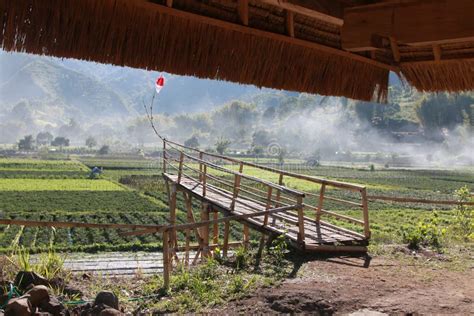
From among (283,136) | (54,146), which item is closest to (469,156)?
(283,136)

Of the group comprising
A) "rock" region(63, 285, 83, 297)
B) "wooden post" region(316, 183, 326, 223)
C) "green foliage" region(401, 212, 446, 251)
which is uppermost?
"wooden post" region(316, 183, 326, 223)

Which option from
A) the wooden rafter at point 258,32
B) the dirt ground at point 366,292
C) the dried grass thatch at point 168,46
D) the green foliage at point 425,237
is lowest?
the dirt ground at point 366,292

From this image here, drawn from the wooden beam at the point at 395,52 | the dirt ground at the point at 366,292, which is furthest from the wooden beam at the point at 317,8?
the dirt ground at the point at 366,292

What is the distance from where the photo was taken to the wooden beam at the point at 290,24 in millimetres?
3198

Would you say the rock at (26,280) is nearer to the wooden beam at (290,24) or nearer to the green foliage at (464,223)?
the wooden beam at (290,24)

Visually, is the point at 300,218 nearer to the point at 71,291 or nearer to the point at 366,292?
the point at 366,292

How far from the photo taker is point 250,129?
141m

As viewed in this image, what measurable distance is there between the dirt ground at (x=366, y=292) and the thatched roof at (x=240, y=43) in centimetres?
170

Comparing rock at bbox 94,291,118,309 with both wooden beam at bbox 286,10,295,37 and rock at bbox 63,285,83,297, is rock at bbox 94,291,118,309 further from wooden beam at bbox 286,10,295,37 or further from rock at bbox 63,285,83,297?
wooden beam at bbox 286,10,295,37

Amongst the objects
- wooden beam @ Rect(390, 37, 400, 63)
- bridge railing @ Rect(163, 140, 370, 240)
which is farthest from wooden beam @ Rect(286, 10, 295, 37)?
bridge railing @ Rect(163, 140, 370, 240)

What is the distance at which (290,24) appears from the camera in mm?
3254

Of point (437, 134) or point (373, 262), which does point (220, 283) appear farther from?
point (437, 134)

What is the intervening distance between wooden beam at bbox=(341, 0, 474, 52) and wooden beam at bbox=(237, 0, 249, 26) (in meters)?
0.58

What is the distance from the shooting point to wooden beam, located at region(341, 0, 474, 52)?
240 cm
